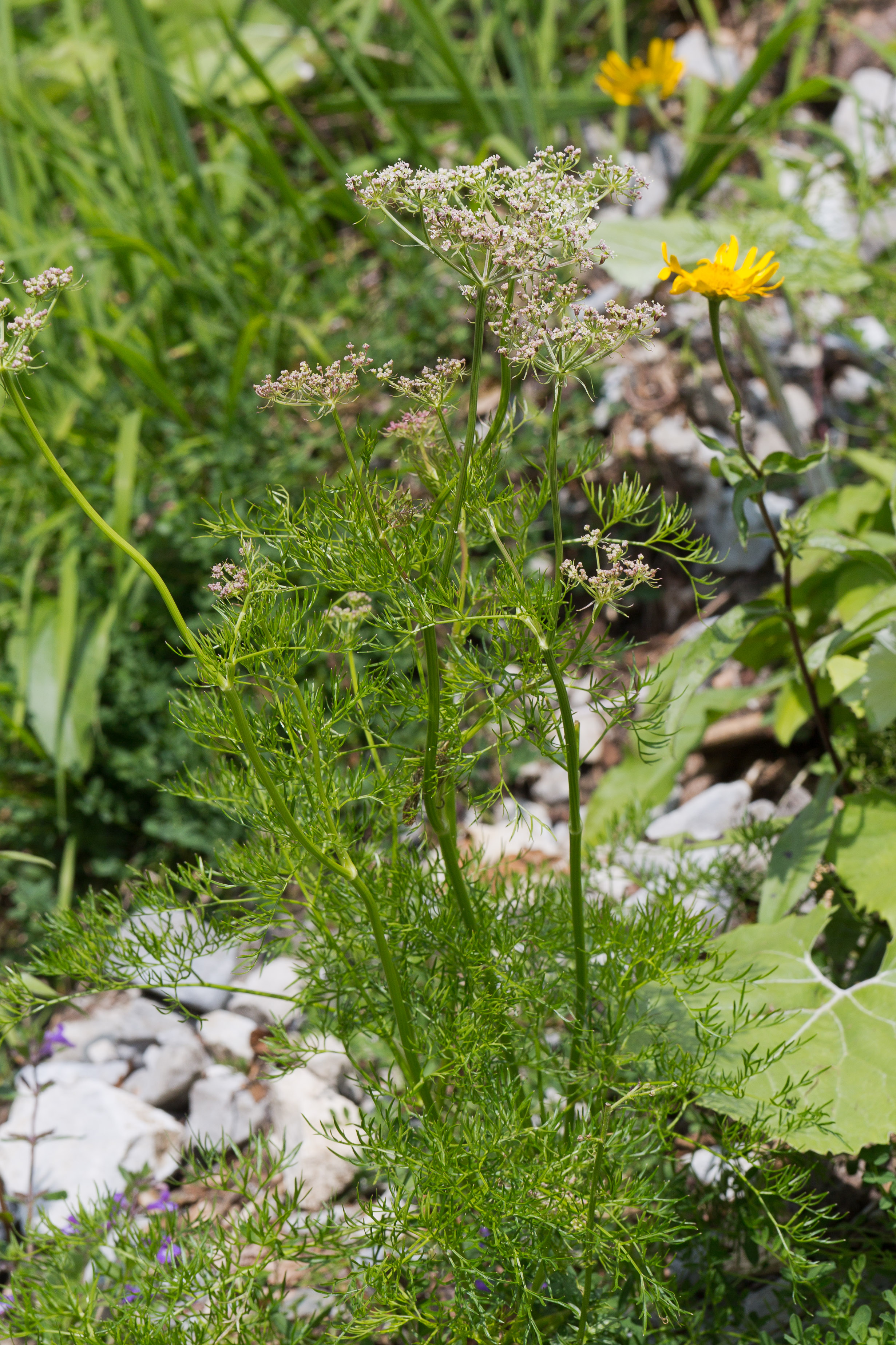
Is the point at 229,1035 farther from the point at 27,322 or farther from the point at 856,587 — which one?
the point at 27,322

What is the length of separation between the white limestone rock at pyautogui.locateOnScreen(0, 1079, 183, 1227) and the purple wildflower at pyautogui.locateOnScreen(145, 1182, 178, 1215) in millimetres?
36

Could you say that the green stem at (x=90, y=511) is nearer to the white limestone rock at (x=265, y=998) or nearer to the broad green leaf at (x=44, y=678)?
the white limestone rock at (x=265, y=998)

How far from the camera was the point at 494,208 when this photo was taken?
3.22 feet

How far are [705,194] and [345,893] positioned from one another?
2.63m

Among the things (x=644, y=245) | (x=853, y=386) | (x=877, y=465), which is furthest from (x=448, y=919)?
(x=853, y=386)

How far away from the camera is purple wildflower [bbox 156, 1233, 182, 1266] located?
1.25m

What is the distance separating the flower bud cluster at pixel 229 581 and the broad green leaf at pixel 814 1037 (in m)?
0.69

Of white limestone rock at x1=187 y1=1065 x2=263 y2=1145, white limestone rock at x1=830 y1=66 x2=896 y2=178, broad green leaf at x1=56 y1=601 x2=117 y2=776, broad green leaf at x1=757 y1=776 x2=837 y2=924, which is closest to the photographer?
broad green leaf at x1=757 y1=776 x2=837 y2=924

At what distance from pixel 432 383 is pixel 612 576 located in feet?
0.84

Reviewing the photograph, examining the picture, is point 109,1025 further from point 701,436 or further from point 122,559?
point 701,436

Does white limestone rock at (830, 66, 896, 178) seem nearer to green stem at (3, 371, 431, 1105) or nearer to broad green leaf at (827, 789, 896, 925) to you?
broad green leaf at (827, 789, 896, 925)

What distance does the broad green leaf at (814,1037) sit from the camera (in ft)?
4.26

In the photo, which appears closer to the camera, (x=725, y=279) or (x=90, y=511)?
(x=90, y=511)

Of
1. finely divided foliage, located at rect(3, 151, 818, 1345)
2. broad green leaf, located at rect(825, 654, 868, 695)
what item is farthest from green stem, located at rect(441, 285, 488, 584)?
broad green leaf, located at rect(825, 654, 868, 695)
